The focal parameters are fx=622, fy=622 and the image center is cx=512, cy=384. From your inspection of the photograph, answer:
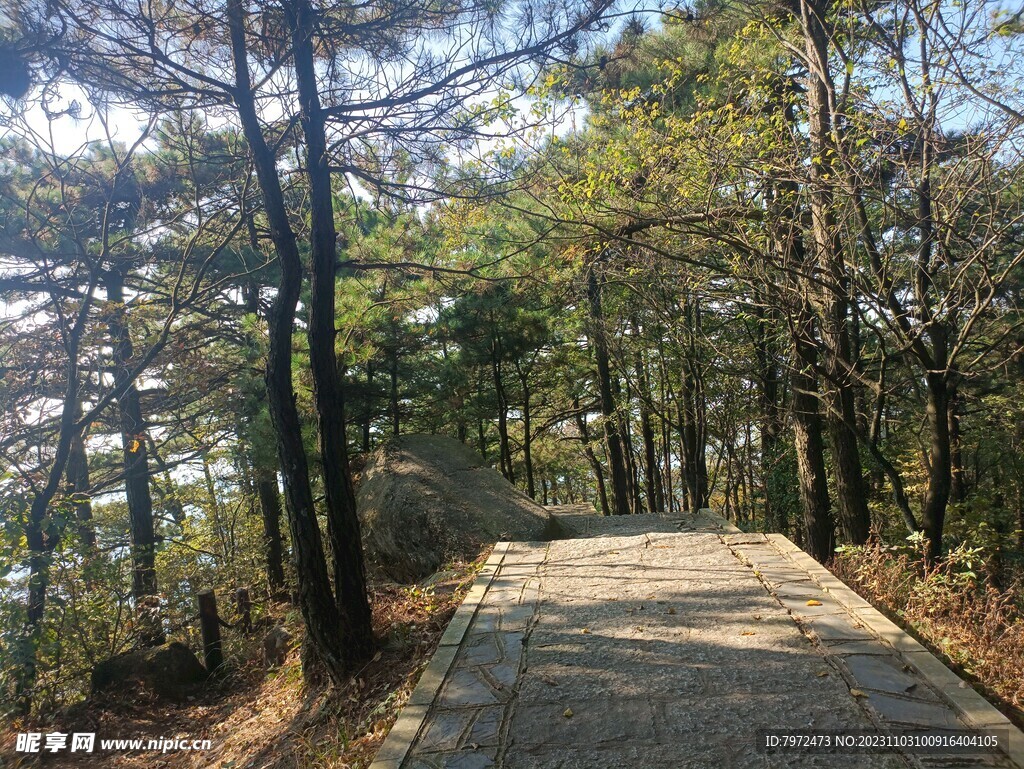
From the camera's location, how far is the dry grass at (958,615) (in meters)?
3.19

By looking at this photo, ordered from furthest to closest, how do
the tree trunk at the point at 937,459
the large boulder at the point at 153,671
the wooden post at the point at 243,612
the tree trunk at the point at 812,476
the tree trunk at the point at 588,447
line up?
the tree trunk at the point at 588,447 < the wooden post at the point at 243,612 < the tree trunk at the point at 812,476 < the large boulder at the point at 153,671 < the tree trunk at the point at 937,459

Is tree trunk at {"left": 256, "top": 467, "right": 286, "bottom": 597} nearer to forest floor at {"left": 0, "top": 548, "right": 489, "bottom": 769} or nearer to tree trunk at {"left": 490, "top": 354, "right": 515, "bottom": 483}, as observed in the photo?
forest floor at {"left": 0, "top": 548, "right": 489, "bottom": 769}

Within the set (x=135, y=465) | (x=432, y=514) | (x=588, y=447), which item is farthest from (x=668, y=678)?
(x=588, y=447)

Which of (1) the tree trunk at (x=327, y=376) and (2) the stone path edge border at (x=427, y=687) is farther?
(1) the tree trunk at (x=327, y=376)

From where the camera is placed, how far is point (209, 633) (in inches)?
276

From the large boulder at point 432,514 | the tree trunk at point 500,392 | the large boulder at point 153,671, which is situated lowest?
the large boulder at point 153,671

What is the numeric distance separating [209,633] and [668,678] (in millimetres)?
5742

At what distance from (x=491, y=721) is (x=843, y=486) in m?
5.31

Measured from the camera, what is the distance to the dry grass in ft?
10.5

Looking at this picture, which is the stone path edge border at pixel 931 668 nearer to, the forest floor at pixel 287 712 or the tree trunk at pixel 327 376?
the forest floor at pixel 287 712

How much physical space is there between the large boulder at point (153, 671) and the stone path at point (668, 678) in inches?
152

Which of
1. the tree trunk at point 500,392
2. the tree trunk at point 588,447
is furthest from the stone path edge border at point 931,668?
the tree trunk at point 588,447

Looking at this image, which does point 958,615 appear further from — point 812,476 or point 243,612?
point 243,612

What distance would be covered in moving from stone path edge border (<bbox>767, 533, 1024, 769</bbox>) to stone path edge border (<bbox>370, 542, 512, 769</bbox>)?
2.51 m
